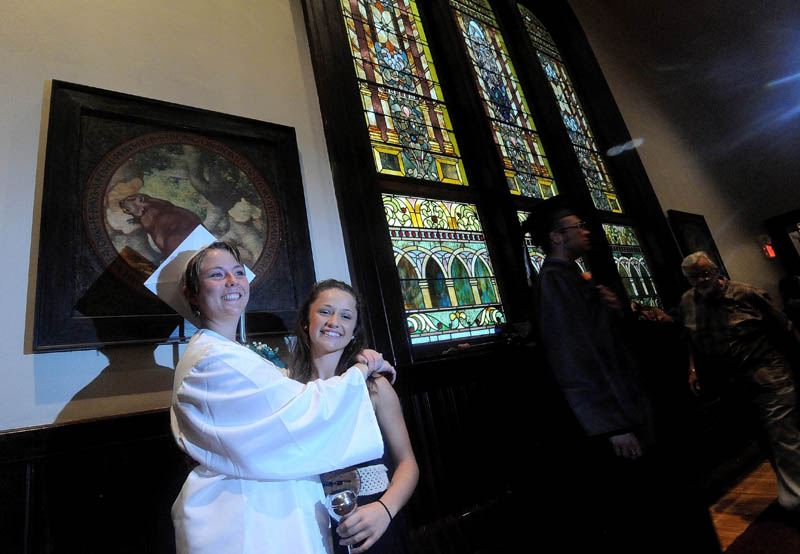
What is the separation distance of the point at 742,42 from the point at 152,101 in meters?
8.05

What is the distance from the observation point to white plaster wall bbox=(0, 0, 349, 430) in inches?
56.4

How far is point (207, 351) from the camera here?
965mm

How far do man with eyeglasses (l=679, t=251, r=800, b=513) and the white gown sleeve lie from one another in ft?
9.53

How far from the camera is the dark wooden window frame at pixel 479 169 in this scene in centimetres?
235

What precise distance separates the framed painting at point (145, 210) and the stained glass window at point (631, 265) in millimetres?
3472

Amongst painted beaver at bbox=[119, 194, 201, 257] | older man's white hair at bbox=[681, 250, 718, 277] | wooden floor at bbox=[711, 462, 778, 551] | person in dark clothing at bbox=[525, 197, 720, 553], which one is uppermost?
painted beaver at bbox=[119, 194, 201, 257]

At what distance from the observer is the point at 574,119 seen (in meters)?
4.89

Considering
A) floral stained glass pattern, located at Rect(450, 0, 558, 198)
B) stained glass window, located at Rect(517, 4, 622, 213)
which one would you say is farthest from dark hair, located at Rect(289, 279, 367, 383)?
stained glass window, located at Rect(517, 4, 622, 213)

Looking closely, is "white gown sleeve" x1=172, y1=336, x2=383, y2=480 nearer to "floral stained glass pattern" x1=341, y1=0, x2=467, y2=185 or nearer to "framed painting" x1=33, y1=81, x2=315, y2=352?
"framed painting" x1=33, y1=81, x2=315, y2=352

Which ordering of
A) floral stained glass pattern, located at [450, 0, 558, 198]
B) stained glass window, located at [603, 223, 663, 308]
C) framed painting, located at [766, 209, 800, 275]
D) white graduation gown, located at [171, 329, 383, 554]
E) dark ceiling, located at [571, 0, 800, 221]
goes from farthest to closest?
dark ceiling, located at [571, 0, 800, 221]
framed painting, located at [766, 209, 800, 275]
stained glass window, located at [603, 223, 663, 308]
floral stained glass pattern, located at [450, 0, 558, 198]
white graduation gown, located at [171, 329, 383, 554]

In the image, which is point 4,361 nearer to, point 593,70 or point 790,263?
point 593,70

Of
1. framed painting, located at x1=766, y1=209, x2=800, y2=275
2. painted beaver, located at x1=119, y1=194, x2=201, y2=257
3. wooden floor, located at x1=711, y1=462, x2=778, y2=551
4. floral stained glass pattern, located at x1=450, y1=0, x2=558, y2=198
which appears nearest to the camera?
painted beaver, located at x1=119, y1=194, x2=201, y2=257

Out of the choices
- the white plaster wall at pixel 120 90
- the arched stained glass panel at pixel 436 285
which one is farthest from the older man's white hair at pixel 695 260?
the white plaster wall at pixel 120 90

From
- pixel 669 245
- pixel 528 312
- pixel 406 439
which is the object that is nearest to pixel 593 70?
pixel 669 245
